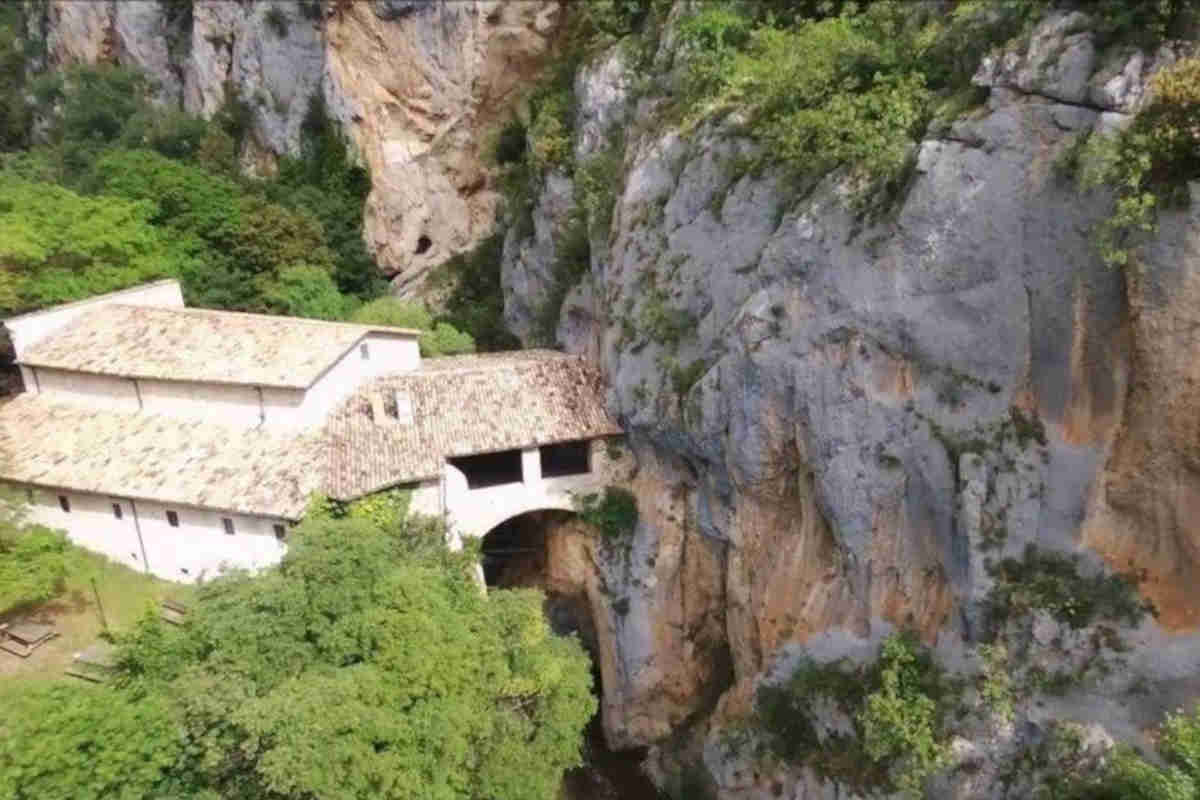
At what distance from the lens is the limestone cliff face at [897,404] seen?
15.2 m

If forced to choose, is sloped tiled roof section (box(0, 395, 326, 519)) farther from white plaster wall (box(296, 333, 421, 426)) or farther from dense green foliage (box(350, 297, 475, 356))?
dense green foliage (box(350, 297, 475, 356))

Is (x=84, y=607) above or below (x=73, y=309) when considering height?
below

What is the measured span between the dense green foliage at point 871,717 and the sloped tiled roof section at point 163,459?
1198cm

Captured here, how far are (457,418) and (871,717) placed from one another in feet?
40.0

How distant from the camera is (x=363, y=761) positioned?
15.2 meters

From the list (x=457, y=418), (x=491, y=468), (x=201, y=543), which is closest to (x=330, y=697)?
(x=457, y=418)

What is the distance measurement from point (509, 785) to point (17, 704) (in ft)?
29.2

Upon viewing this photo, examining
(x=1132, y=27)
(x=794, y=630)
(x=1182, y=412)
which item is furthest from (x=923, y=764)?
(x=1132, y=27)

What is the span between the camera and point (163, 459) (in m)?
23.1

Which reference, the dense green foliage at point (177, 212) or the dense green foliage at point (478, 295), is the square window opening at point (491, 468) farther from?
the dense green foliage at point (177, 212)

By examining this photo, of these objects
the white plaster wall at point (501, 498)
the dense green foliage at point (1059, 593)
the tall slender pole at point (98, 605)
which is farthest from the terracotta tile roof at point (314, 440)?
the dense green foliage at point (1059, 593)

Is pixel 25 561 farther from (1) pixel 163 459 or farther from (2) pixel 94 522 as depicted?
(1) pixel 163 459

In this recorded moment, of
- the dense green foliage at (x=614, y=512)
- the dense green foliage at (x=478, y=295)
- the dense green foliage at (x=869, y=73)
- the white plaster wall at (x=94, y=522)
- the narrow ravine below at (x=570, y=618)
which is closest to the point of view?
the dense green foliage at (x=869, y=73)

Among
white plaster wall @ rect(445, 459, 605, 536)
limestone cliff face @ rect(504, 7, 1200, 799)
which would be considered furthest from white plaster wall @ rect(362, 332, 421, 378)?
limestone cliff face @ rect(504, 7, 1200, 799)
